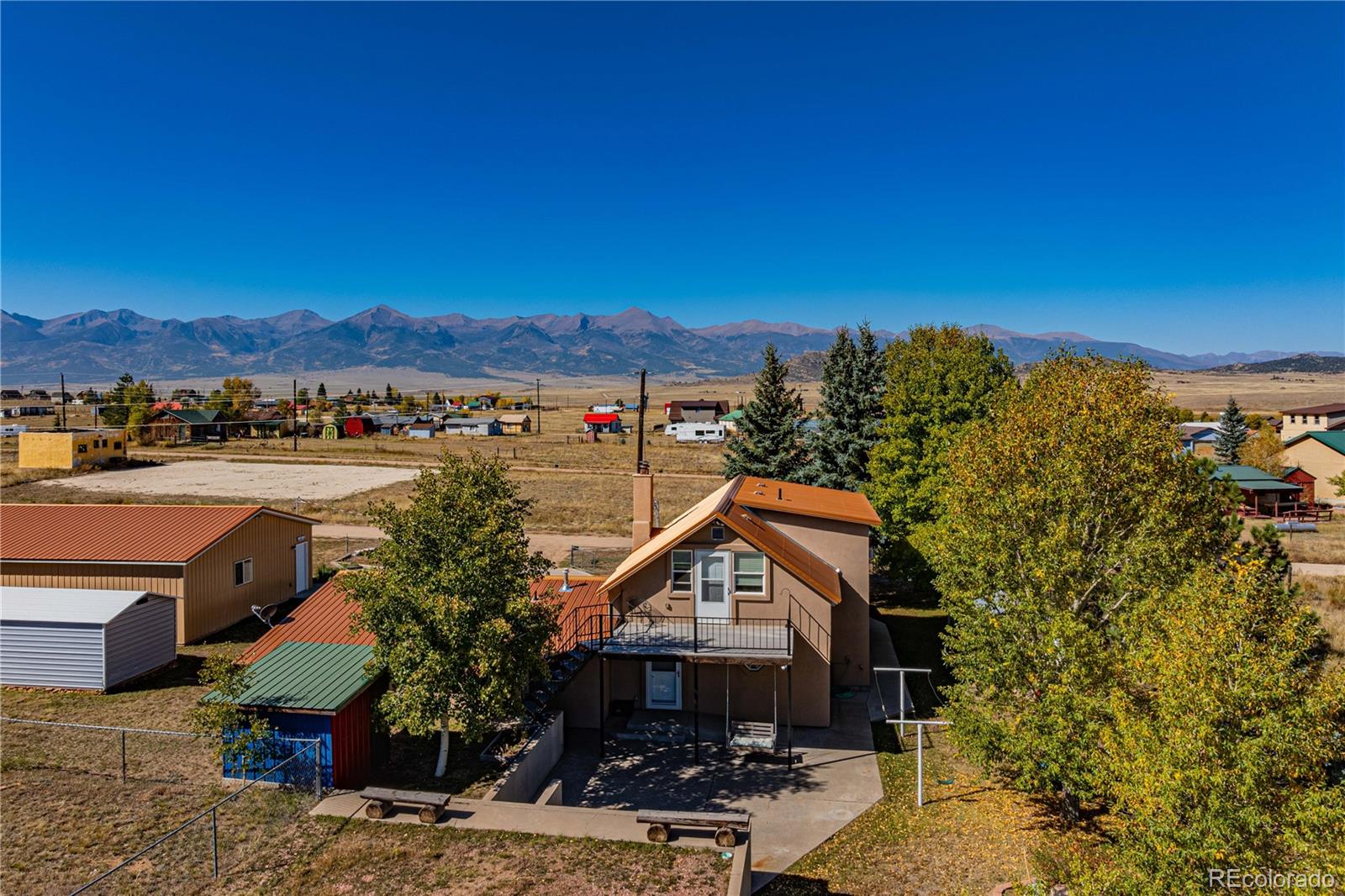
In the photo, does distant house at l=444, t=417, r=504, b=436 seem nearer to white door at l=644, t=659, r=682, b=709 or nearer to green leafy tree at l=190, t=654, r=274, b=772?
white door at l=644, t=659, r=682, b=709

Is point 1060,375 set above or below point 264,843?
above

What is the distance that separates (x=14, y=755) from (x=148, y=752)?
92.2 inches

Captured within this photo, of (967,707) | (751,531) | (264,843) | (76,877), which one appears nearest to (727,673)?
(751,531)

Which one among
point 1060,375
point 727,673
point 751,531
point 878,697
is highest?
point 1060,375

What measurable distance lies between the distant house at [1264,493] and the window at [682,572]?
4316cm

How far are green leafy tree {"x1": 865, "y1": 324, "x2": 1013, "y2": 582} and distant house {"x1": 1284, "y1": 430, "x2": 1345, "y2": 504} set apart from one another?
1624 inches

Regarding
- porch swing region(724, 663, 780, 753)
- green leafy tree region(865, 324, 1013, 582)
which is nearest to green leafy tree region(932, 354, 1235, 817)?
porch swing region(724, 663, 780, 753)

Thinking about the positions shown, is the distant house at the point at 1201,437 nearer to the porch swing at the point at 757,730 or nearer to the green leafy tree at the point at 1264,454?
the green leafy tree at the point at 1264,454

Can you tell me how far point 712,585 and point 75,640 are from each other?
16.9 metres

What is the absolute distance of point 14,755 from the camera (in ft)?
50.8

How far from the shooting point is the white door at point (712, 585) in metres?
20.3

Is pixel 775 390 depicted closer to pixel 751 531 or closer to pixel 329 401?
pixel 751 531

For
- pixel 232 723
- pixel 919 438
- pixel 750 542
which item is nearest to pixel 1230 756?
pixel 750 542

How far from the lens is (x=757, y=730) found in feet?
63.8
